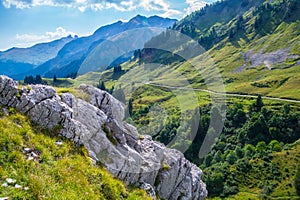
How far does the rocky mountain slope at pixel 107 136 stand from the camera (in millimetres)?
20562

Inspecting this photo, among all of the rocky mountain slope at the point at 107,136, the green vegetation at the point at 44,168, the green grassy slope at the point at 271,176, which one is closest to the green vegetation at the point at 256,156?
the green grassy slope at the point at 271,176

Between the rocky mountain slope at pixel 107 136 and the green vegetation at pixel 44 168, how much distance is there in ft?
4.68

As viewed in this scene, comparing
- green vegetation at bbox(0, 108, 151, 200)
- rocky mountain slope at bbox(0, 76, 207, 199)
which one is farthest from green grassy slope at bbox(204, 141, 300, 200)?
green vegetation at bbox(0, 108, 151, 200)

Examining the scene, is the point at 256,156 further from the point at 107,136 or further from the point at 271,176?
the point at 107,136

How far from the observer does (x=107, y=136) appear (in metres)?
27.2

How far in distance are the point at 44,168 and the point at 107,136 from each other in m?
12.2

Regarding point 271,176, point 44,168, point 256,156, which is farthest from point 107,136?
point 256,156

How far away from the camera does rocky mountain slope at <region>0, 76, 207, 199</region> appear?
20562 millimetres

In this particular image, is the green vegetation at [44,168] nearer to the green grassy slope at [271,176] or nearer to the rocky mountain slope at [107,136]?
the rocky mountain slope at [107,136]

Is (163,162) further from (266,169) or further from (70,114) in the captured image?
(266,169)

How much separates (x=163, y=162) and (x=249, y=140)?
134003mm

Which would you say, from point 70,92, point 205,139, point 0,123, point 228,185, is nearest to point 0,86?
point 0,123

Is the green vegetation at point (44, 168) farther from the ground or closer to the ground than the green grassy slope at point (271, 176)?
farther from the ground

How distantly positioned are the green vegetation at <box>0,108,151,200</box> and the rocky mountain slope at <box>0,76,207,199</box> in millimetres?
1427
